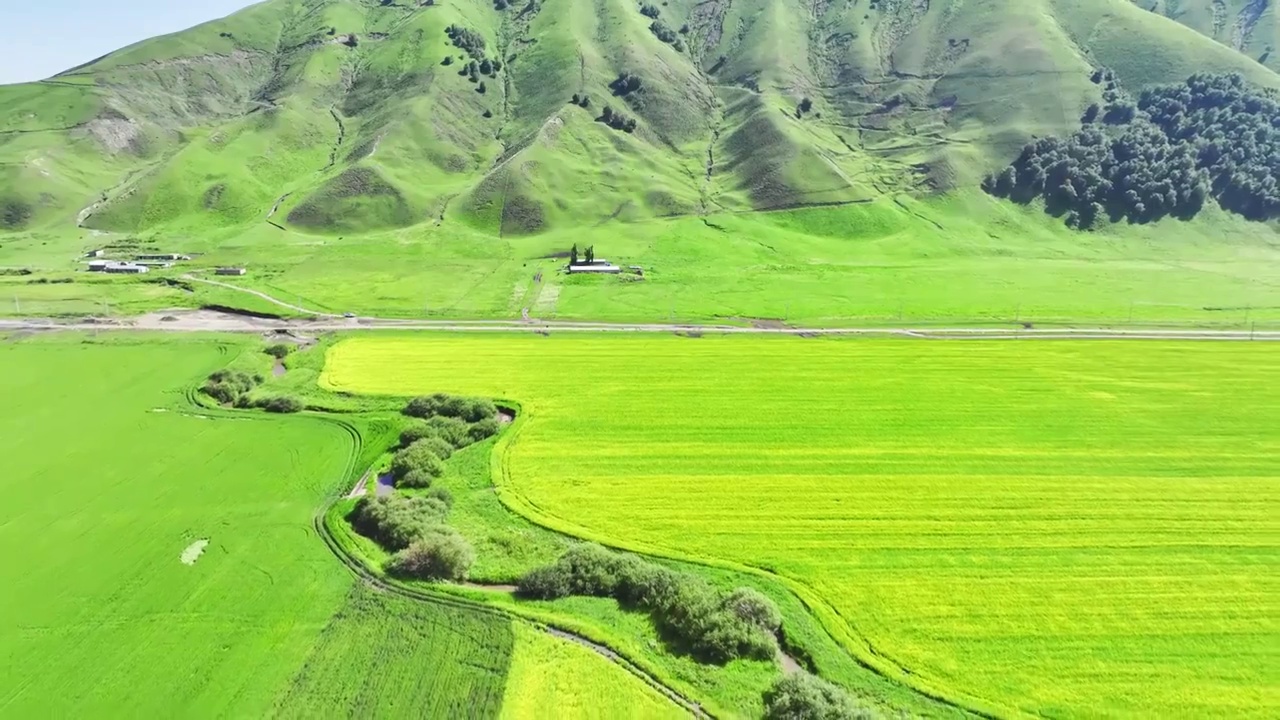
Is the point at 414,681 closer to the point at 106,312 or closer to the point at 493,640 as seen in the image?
the point at 493,640

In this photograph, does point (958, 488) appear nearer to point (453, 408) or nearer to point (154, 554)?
point (453, 408)

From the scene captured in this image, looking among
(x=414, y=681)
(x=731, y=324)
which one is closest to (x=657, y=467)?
(x=414, y=681)

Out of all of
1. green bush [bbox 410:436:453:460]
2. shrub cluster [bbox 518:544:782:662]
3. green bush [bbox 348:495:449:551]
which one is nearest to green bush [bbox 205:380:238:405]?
green bush [bbox 410:436:453:460]

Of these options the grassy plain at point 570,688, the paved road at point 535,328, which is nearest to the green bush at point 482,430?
the grassy plain at point 570,688

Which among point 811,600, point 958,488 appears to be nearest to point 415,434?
point 811,600

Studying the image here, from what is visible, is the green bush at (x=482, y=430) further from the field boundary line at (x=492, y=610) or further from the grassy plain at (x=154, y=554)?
the field boundary line at (x=492, y=610)

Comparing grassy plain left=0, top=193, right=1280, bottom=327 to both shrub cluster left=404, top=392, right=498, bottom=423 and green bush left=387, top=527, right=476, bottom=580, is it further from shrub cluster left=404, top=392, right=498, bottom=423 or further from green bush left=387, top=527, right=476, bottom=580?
green bush left=387, top=527, right=476, bottom=580
